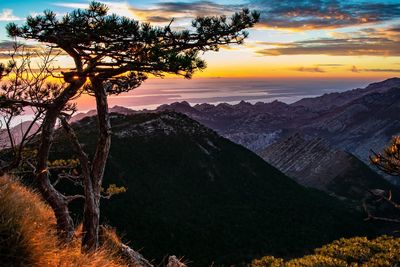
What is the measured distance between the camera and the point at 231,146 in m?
146

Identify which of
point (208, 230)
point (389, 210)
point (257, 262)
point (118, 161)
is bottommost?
point (389, 210)

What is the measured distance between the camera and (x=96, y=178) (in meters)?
10.3

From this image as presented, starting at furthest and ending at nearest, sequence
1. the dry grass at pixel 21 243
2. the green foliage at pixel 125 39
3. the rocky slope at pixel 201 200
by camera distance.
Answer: the rocky slope at pixel 201 200
the green foliage at pixel 125 39
the dry grass at pixel 21 243

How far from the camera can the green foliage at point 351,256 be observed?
1356 cm

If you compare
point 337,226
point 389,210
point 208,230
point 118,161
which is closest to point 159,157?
point 118,161

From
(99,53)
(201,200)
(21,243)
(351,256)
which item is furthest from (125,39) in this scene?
(201,200)

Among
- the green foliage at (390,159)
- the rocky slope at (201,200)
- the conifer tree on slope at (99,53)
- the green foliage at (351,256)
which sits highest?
the conifer tree on slope at (99,53)

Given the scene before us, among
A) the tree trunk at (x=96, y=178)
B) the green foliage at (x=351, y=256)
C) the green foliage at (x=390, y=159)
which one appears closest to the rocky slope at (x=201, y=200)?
the green foliage at (x=351, y=256)

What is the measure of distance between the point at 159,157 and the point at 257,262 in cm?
10355

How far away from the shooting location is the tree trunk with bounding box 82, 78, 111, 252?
10.0 meters

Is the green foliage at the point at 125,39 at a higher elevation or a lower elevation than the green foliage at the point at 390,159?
higher

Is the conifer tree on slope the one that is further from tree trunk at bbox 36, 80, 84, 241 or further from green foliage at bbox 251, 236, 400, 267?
green foliage at bbox 251, 236, 400, 267

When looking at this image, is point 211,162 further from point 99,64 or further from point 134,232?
point 99,64

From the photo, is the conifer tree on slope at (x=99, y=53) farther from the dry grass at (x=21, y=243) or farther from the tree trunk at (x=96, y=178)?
the dry grass at (x=21, y=243)
